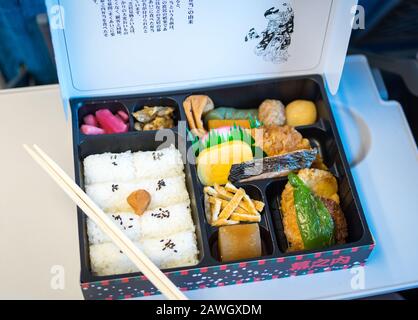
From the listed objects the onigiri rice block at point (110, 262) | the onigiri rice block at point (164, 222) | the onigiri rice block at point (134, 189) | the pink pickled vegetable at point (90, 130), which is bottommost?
the onigiri rice block at point (110, 262)

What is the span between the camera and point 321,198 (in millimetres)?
1376

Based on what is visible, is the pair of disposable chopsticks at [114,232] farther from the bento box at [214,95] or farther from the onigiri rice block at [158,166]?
the onigiri rice block at [158,166]

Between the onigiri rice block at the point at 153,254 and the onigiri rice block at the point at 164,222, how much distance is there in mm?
26

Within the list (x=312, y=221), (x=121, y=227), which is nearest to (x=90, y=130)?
(x=121, y=227)

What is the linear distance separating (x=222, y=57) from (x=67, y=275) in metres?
0.70

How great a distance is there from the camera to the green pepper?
4.27ft

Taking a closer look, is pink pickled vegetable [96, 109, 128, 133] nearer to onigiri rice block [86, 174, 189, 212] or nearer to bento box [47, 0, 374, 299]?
bento box [47, 0, 374, 299]

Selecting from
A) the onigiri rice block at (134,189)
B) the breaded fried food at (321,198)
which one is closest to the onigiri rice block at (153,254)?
the onigiri rice block at (134,189)

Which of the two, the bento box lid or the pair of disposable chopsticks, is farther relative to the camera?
the bento box lid

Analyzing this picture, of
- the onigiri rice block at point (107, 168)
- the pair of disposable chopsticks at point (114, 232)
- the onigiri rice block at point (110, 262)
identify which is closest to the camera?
the pair of disposable chopsticks at point (114, 232)

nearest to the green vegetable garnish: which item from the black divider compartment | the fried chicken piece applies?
the fried chicken piece

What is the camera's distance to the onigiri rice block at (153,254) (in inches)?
50.4

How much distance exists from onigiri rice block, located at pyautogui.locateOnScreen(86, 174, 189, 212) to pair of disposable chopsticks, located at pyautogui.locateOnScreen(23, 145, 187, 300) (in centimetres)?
9

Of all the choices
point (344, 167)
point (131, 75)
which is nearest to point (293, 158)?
point (344, 167)
